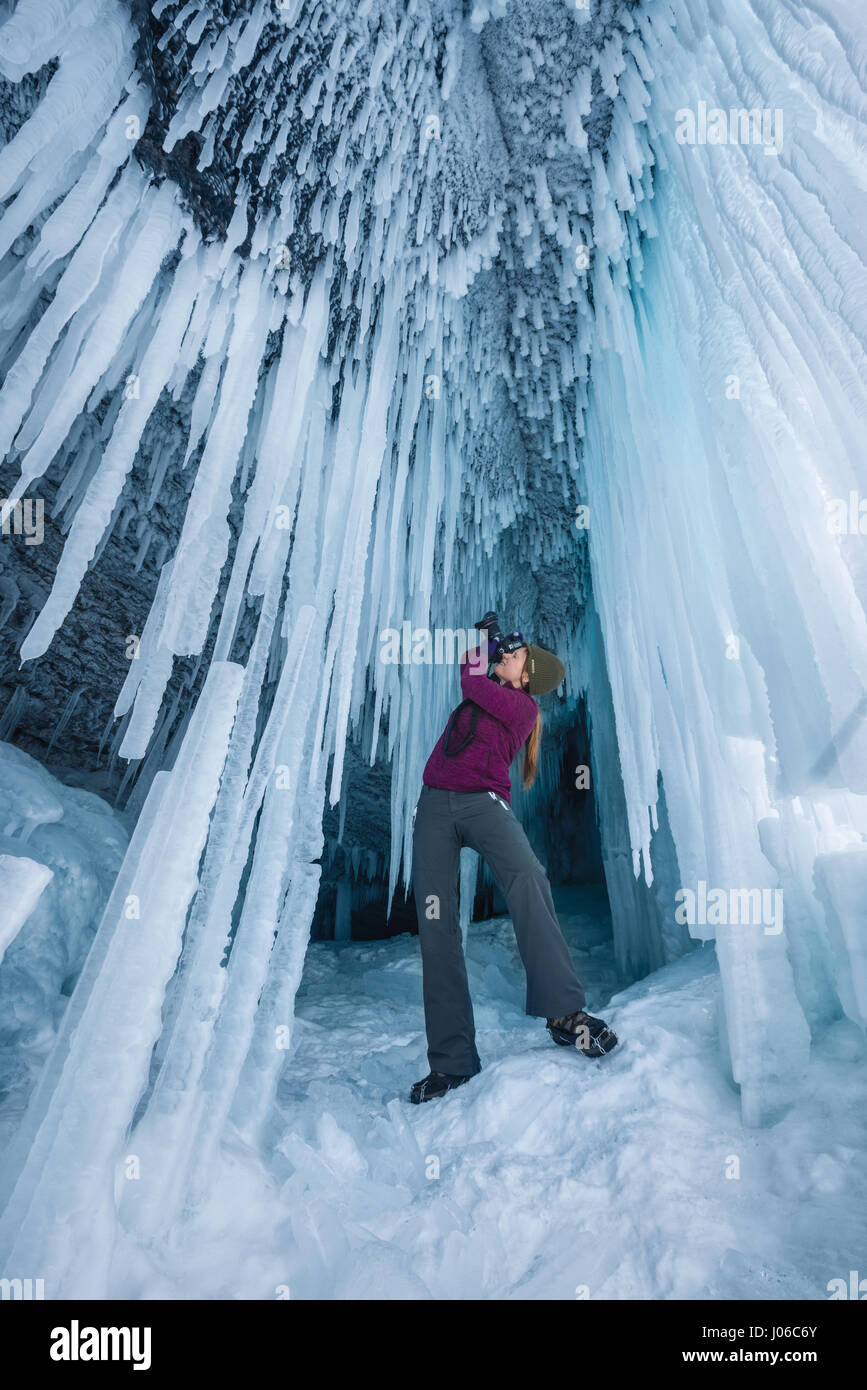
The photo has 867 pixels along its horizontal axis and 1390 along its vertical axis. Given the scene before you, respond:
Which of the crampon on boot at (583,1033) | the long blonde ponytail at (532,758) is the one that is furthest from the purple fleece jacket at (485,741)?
the crampon on boot at (583,1033)

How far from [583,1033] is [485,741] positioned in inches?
44.8

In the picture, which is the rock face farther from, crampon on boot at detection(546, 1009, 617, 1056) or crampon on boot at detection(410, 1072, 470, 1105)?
crampon on boot at detection(546, 1009, 617, 1056)

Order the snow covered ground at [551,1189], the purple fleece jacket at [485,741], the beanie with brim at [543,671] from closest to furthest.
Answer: the snow covered ground at [551,1189] → the purple fleece jacket at [485,741] → the beanie with brim at [543,671]

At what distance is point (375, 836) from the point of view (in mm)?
8531

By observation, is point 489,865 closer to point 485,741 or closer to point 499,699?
point 485,741

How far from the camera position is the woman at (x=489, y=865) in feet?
7.34

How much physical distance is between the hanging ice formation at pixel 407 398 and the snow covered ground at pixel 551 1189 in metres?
0.14

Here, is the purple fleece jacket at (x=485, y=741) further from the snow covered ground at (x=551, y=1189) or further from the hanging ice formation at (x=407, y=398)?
the snow covered ground at (x=551, y=1189)

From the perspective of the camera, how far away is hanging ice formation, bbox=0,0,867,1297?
163 cm

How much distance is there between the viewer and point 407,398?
12.1ft

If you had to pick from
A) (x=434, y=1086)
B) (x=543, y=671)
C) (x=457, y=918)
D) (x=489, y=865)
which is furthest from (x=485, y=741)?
(x=543, y=671)

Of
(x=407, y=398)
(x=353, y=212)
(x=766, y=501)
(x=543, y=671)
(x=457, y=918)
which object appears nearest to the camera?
(x=766, y=501)

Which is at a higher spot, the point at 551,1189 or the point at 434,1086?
the point at 434,1086
